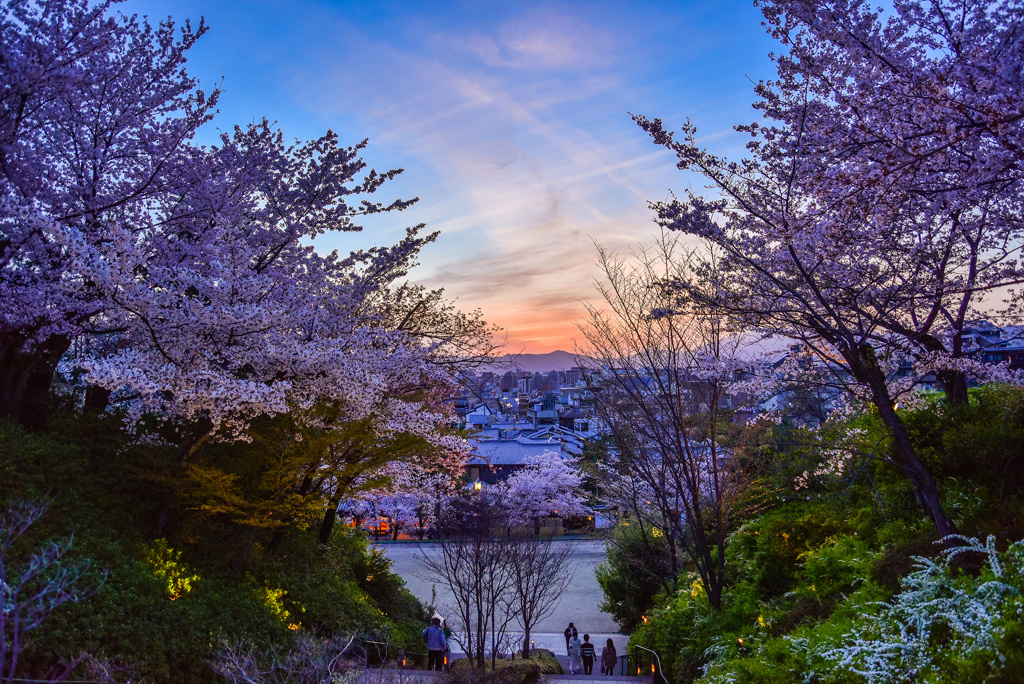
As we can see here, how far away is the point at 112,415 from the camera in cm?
1041

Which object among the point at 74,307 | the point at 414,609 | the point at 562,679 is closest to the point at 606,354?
the point at 562,679

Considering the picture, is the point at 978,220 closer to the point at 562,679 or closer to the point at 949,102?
the point at 949,102

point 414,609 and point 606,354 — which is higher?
point 606,354

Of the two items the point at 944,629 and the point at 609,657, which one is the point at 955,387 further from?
the point at 609,657

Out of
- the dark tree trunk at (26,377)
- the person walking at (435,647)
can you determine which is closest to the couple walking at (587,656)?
the person walking at (435,647)

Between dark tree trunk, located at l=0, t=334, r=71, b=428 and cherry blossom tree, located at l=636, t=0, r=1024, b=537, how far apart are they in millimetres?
9434

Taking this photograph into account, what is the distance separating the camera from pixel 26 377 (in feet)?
30.5

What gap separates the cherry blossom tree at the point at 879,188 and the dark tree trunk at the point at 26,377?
31.0 ft

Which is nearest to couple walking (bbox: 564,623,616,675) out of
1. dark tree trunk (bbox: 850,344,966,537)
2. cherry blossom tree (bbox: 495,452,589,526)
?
dark tree trunk (bbox: 850,344,966,537)

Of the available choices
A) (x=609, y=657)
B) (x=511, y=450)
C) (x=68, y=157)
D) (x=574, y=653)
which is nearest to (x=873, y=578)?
(x=609, y=657)

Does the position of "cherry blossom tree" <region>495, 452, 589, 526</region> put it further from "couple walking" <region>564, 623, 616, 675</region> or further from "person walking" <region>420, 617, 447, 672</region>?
"person walking" <region>420, 617, 447, 672</region>

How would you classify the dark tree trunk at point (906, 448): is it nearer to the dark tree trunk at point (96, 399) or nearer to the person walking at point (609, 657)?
the person walking at point (609, 657)

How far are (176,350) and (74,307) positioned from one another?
1415 mm

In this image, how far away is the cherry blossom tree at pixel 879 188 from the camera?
4340 mm
